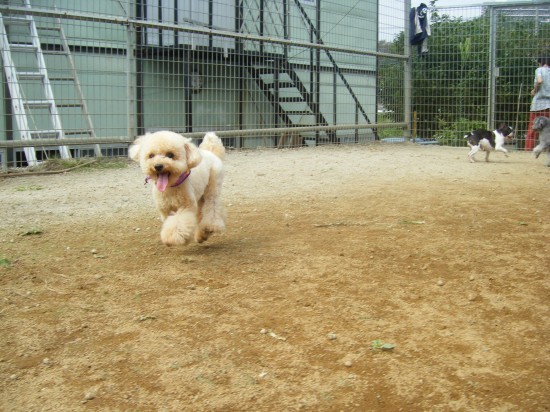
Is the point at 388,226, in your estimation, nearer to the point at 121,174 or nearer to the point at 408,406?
the point at 408,406

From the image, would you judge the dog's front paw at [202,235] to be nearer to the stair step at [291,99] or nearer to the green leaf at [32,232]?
the green leaf at [32,232]

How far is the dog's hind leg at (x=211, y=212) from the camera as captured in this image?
163 inches

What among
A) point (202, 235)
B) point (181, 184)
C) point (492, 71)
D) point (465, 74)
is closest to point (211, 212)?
point (202, 235)

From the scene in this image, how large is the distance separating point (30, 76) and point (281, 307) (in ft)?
20.9

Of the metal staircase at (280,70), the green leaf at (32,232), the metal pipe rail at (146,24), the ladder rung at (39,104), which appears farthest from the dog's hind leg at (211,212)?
the metal staircase at (280,70)

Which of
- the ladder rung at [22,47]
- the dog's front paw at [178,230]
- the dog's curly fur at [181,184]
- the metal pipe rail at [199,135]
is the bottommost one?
the dog's front paw at [178,230]

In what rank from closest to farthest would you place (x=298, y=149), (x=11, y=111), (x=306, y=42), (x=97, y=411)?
(x=97, y=411)
(x=11, y=111)
(x=298, y=149)
(x=306, y=42)

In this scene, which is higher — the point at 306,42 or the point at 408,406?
the point at 306,42

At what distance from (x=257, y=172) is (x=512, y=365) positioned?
5456 millimetres

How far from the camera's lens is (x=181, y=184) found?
3947mm

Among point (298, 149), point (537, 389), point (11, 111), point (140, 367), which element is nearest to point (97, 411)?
point (140, 367)

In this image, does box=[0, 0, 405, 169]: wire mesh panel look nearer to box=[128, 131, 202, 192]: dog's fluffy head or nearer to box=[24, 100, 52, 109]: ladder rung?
box=[24, 100, 52, 109]: ladder rung

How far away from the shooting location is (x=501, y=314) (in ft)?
9.35

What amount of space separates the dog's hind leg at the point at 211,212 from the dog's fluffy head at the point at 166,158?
17.9 inches
